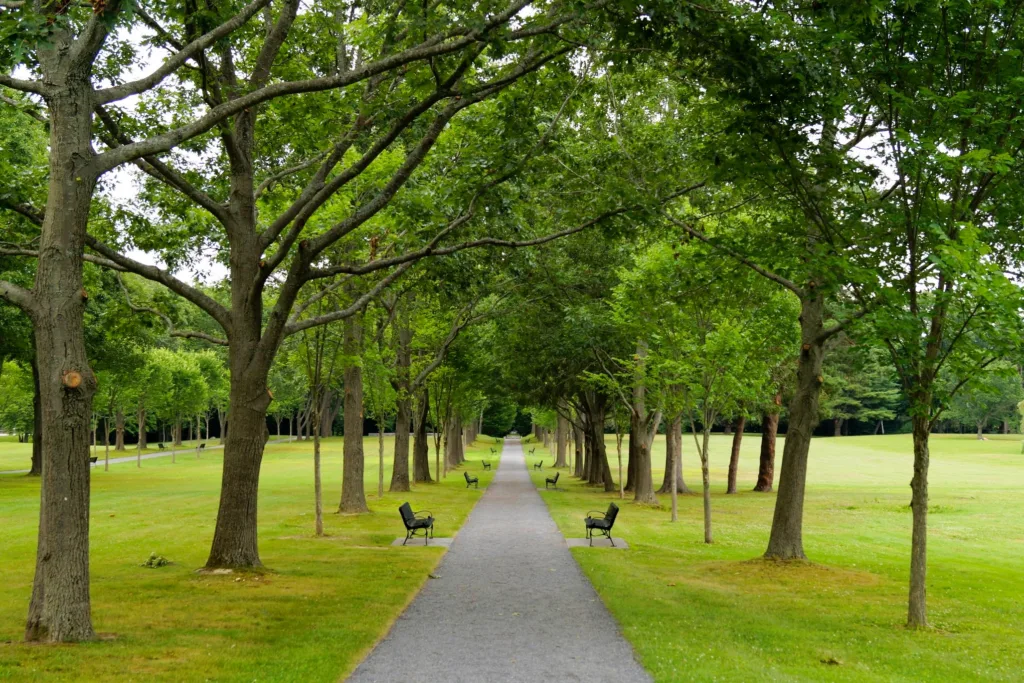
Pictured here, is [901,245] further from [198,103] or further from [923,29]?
[198,103]

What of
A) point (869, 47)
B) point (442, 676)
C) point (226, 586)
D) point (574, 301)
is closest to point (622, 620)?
point (442, 676)

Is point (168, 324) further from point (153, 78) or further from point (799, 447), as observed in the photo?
point (799, 447)

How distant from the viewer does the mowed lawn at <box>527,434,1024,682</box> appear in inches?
291

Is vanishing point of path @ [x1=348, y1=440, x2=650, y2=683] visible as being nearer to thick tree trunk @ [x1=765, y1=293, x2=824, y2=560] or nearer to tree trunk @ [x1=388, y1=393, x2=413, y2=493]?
thick tree trunk @ [x1=765, y1=293, x2=824, y2=560]

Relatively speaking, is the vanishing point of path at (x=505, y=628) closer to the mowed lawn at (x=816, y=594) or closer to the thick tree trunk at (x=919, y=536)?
the mowed lawn at (x=816, y=594)

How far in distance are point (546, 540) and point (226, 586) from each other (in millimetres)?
7390

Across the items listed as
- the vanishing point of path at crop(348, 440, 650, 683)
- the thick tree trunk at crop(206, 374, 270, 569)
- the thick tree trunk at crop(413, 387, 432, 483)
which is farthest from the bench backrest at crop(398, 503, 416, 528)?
the thick tree trunk at crop(413, 387, 432, 483)

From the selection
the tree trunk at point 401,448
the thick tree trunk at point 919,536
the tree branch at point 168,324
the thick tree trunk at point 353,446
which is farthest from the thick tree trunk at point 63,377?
the tree trunk at point 401,448

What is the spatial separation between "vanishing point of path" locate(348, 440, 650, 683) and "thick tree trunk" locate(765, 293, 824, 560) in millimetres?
3604

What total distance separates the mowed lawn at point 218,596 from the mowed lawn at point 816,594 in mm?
3087

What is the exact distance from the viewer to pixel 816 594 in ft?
36.1

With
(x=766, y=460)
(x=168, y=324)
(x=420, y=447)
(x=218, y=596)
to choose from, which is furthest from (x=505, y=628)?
(x=766, y=460)

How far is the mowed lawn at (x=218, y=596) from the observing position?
6805mm

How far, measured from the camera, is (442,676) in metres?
6.58
